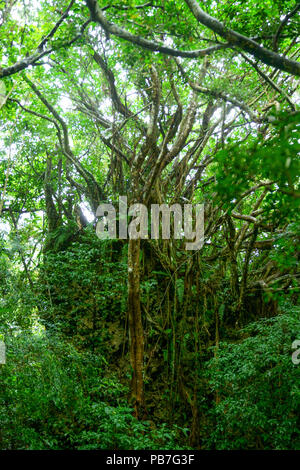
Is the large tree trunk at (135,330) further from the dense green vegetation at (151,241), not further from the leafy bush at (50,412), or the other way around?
the leafy bush at (50,412)

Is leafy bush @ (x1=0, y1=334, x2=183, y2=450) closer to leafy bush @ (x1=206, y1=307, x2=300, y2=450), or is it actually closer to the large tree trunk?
the large tree trunk

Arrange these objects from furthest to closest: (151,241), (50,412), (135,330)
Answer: (151,241)
(135,330)
(50,412)

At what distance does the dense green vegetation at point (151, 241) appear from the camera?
3223mm

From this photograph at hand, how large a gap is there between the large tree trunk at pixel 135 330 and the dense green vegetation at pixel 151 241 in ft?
0.05

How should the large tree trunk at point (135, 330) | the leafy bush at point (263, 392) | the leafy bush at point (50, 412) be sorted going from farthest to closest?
the large tree trunk at point (135, 330) < the leafy bush at point (263, 392) < the leafy bush at point (50, 412)

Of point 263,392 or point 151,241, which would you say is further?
point 151,241

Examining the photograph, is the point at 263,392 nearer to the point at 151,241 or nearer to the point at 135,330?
the point at 135,330

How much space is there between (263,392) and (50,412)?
1978 mm

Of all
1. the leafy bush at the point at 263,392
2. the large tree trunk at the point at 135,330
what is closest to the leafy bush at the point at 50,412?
the large tree trunk at the point at 135,330

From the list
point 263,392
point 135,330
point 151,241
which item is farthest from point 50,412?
point 151,241

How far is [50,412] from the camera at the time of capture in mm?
3492

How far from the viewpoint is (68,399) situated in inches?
138

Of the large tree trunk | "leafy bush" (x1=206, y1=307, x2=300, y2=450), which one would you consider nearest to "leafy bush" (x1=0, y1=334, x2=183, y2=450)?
the large tree trunk
